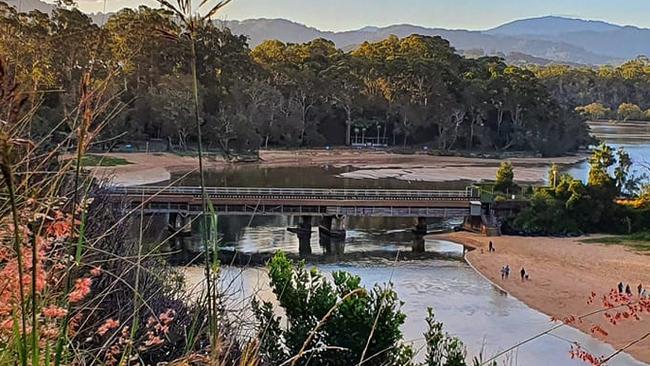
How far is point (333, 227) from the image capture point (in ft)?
68.6

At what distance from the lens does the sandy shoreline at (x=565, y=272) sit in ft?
43.4

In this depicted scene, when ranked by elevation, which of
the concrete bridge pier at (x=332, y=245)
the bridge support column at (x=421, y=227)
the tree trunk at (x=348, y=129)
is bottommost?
the concrete bridge pier at (x=332, y=245)

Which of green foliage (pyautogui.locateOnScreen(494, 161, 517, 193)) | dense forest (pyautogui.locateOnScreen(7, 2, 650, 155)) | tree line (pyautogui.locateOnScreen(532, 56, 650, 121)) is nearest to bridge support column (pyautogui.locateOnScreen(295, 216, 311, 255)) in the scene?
green foliage (pyautogui.locateOnScreen(494, 161, 517, 193))

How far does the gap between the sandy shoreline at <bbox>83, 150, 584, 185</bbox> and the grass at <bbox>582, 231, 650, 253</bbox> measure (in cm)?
953

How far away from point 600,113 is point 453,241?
5068cm

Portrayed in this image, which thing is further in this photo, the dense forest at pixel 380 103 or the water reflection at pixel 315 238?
the dense forest at pixel 380 103

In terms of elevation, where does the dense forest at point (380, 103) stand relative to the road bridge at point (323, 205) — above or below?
above

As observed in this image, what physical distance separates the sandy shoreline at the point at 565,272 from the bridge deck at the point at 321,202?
40.2 inches

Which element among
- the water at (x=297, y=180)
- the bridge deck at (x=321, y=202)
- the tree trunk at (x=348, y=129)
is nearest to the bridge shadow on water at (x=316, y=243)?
the bridge deck at (x=321, y=202)

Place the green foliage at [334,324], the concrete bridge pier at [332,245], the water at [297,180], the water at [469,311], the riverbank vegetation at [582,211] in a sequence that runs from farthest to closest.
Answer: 1. the water at [297,180]
2. the riverbank vegetation at [582,211]
3. the concrete bridge pier at [332,245]
4. the water at [469,311]
5. the green foliage at [334,324]

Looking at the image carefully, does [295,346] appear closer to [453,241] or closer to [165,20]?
[165,20]

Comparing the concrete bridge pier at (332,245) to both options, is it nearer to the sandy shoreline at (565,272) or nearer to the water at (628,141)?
the sandy shoreline at (565,272)

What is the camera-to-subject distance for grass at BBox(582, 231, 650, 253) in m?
20.4

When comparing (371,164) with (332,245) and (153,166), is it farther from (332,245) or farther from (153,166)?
(332,245)
